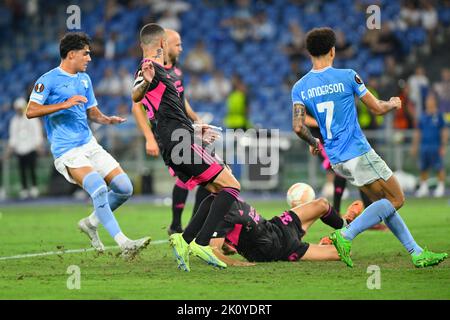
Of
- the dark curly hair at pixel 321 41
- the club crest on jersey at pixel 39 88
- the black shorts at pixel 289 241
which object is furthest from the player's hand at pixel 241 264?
the club crest on jersey at pixel 39 88

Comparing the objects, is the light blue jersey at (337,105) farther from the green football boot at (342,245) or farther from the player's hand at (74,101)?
the player's hand at (74,101)

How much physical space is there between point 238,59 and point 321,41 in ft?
57.3

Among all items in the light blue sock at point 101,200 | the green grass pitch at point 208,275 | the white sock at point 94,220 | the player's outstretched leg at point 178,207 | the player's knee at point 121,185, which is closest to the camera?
the green grass pitch at point 208,275

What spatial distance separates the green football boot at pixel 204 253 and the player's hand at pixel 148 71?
1611 mm

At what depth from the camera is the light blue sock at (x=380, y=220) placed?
874cm

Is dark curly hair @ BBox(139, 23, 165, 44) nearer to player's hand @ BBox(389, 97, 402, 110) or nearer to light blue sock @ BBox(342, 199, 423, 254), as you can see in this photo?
player's hand @ BBox(389, 97, 402, 110)

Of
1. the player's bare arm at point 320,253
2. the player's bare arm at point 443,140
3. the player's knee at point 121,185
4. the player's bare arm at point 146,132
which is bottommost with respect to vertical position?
the player's bare arm at point 320,253

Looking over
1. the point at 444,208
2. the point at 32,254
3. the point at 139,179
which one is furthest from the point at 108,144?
the point at 32,254

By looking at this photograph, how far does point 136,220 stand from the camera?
15.2 metres

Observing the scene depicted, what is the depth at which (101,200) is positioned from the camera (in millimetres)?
9711

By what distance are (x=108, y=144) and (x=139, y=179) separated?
3.55ft

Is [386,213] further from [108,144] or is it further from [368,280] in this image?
[108,144]

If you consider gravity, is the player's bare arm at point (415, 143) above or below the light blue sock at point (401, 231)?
above

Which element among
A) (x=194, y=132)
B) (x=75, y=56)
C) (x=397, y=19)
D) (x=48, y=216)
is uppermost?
(x=397, y=19)
